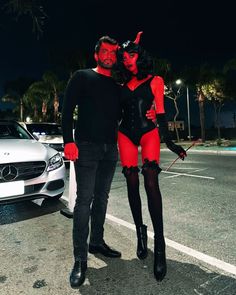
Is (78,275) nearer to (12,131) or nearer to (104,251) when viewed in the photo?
(104,251)

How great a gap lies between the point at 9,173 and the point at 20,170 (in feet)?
0.49

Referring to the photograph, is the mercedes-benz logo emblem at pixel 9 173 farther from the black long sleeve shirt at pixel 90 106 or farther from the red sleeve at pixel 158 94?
the red sleeve at pixel 158 94

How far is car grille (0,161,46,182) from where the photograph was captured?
4.12 metres

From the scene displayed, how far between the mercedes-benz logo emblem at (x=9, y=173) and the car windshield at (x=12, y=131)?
57.6 inches

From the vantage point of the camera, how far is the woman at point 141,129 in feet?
9.01

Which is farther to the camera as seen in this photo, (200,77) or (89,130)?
(200,77)

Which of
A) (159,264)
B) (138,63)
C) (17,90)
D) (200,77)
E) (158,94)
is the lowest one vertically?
(159,264)

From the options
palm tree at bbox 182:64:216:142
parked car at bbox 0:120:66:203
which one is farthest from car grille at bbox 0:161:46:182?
palm tree at bbox 182:64:216:142

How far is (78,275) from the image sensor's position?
249 cm

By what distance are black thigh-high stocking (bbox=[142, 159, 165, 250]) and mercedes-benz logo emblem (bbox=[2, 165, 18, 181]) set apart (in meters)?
2.14

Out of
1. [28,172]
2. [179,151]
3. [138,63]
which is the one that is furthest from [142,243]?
[28,172]

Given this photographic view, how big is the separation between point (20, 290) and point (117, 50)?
2194mm

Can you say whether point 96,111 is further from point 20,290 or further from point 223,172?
point 223,172

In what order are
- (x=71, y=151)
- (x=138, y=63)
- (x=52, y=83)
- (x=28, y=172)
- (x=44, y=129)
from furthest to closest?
1. (x=52, y=83)
2. (x=44, y=129)
3. (x=28, y=172)
4. (x=138, y=63)
5. (x=71, y=151)
